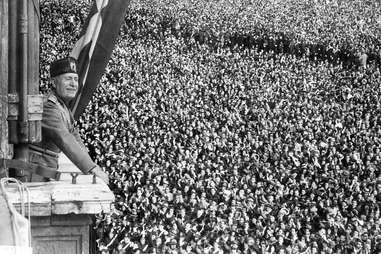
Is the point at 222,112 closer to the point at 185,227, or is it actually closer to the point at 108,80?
the point at 108,80

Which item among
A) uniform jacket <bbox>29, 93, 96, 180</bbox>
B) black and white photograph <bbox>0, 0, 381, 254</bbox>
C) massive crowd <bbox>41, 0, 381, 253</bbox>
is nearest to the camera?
black and white photograph <bbox>0, 0, 381, 254</bbox>

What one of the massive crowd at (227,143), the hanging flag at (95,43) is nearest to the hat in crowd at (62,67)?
the hanging flag at (95,43)

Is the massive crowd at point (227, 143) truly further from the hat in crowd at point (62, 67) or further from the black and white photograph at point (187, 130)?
the hat in crowd at point (62, 67)

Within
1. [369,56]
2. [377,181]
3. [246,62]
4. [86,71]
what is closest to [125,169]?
[377,181]

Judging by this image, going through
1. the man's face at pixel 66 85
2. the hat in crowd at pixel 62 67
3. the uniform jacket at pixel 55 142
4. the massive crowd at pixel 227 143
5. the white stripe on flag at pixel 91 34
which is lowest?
the massive crowd at pixel 227 143

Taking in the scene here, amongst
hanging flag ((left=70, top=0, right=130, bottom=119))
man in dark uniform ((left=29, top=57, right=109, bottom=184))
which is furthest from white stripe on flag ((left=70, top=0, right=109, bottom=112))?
man in dark uniform ((left=29, top=57, right=109, bottom=184))

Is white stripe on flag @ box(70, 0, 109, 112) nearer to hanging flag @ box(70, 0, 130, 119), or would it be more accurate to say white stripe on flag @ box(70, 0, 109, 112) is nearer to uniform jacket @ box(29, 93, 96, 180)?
hanging flag @ box(70, 0, 130, 119)

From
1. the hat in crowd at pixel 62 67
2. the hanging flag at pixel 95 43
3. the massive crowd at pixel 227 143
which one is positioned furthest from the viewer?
the massive crowd at pixel 227 143

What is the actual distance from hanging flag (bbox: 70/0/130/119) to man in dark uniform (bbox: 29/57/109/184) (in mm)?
612

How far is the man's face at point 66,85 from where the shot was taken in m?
4.59

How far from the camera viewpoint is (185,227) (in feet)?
50.8

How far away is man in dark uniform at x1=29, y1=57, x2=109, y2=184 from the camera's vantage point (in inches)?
170

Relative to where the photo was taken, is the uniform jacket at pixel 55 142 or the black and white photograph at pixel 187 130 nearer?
the black and white photograph at pixel 187 130

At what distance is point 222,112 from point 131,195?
8.82 meters
